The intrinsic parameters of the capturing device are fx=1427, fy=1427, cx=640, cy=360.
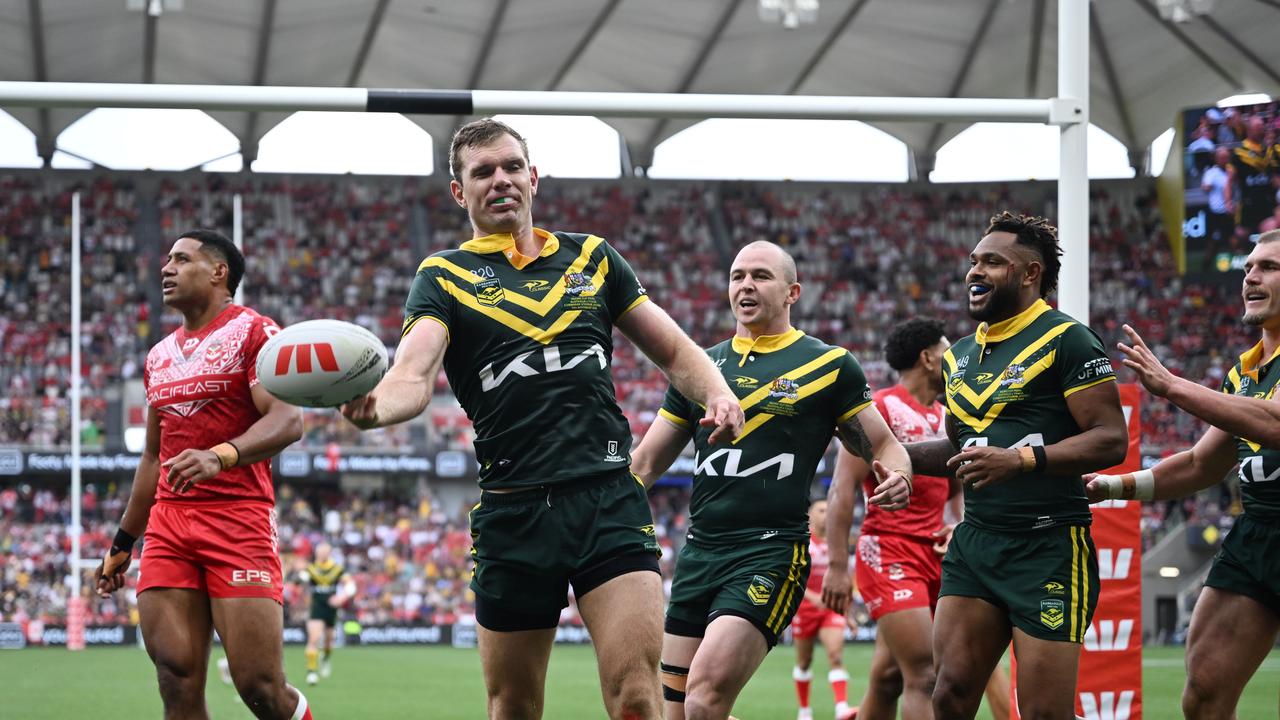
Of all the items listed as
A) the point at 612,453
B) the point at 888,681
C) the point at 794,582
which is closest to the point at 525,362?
the point at 612,453

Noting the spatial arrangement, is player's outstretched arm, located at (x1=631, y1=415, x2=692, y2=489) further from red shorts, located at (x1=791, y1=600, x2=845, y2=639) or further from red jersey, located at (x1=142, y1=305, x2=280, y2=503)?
red shorts, located at (x1=791, y1=600, x2=845, y2=639)

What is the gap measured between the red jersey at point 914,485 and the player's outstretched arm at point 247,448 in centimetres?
357

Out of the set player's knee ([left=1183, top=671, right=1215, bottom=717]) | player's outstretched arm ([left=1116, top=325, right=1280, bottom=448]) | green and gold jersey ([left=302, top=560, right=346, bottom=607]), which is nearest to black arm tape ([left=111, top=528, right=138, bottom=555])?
player's outstretched arm ([left=1116, top=325, right=1280, bottom=448])

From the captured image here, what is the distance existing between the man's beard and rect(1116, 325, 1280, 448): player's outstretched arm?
0.55 m

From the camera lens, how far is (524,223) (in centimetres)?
530

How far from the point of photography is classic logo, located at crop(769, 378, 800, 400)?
22.5ft

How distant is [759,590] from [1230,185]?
1711 cm

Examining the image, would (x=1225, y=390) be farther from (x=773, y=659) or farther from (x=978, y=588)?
(x=773, y=659)

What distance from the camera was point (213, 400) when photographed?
22.6 feet

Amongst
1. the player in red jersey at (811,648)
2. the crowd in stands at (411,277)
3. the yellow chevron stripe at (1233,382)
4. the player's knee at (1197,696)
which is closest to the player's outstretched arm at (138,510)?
the player's knee at (1197,696)

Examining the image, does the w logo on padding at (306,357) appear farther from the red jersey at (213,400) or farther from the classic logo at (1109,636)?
the classic logo at (1109,636)

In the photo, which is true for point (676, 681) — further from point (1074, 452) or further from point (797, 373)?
point (1074, 452)

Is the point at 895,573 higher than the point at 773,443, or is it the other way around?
the point at 773,443

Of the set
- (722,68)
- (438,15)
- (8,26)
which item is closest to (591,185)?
(722,68)
